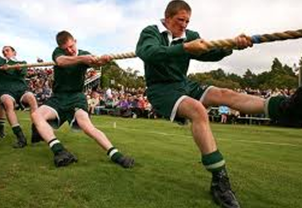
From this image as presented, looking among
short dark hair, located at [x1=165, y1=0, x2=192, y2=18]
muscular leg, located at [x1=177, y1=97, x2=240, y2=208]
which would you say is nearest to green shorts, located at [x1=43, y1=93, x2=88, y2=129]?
short dark hair, located at [x1=165, y1=0, x2=192, y2=18]

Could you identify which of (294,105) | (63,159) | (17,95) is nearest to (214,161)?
(294,105)

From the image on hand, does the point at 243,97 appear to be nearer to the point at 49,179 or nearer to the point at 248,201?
the point at 248,201

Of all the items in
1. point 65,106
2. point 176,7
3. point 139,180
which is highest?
point 176,7

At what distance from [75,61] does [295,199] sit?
345 cm

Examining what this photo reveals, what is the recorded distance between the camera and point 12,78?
8.84 meters

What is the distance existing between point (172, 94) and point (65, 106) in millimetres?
2564

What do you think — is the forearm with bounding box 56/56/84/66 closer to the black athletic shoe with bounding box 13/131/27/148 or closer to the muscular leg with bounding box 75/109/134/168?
the muscular leg with bounding box 75/109/134/168

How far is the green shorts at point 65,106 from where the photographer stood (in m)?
7.21

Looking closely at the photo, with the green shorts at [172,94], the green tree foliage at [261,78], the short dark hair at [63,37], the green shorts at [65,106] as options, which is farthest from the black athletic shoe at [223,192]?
the green tree foliage at [261,78]

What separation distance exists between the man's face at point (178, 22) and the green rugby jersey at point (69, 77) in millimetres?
2256

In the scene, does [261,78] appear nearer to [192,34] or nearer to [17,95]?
[17,95]

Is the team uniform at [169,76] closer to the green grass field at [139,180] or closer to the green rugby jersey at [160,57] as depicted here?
the green rugby jersey at [160,57]

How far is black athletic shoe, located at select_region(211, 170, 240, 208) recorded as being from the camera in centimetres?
465

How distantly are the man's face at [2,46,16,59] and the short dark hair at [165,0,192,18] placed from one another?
15.5ft
